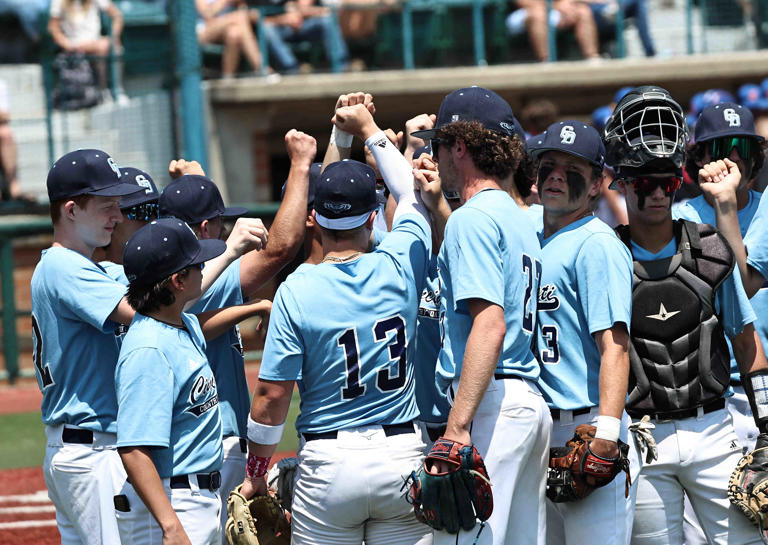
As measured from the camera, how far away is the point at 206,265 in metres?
3.96

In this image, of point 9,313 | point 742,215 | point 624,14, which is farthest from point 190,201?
point 624,14

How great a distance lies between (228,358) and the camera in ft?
13.5

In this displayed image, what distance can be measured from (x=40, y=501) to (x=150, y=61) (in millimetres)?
7822

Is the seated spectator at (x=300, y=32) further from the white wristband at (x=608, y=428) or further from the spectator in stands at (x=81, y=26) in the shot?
the white wristband at (x=608, y=428)

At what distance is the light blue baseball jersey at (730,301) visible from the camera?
3820 millimetres

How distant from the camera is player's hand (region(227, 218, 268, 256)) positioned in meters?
3.95

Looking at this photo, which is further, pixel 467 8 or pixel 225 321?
pixel 467 8

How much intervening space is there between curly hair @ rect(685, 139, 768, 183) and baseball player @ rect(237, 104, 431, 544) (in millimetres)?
1583

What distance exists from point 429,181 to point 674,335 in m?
1.03

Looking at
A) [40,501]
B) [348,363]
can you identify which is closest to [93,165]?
[348,363]

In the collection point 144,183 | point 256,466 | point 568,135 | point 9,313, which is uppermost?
point 568,135

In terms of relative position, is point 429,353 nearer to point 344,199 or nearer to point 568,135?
point 344,199

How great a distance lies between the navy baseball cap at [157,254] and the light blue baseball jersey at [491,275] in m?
0.83

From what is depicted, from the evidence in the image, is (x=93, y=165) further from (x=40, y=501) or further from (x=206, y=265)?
(x=40, y=501)
